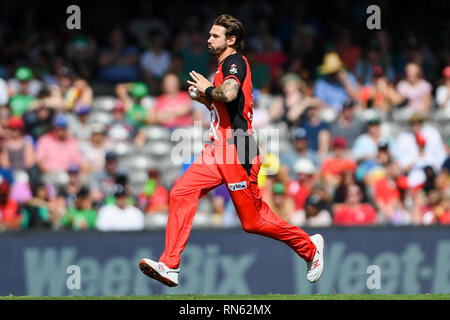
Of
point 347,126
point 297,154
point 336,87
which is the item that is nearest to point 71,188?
point 297,154

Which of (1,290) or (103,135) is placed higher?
(103,135)

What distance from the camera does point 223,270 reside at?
11516 millimetres

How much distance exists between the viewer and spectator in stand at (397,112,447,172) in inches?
566

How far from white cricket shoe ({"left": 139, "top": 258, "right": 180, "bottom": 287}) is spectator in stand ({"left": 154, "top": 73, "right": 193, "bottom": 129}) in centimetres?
708

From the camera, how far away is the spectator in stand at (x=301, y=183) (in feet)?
42.9

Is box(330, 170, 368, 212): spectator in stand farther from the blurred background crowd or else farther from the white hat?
the white hat

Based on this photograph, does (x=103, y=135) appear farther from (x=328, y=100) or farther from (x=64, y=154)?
(x=328, y=100)

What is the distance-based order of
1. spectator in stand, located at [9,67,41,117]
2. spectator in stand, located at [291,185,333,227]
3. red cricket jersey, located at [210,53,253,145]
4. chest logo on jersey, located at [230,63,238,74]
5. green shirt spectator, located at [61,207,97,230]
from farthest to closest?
spectator in stand, located at [9,67,41,117], green shirt spectator, located at [61,207,97,230], spectator in stand, located at [291,185,333,227], red cricket jersey, located at [210,53,253,145], chest logo on jersey, located at [230,63,238,74]

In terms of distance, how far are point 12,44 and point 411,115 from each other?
6.75m

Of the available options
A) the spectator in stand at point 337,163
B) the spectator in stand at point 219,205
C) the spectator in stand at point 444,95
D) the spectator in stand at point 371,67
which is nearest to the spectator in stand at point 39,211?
the spectator in stand at point 219,205

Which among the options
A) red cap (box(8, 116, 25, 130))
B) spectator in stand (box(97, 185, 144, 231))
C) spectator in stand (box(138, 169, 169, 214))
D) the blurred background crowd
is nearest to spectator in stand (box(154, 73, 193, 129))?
the blurred background crowd

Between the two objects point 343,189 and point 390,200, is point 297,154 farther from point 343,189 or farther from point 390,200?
point 390,200

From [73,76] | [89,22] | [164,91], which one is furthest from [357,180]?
[89,22]

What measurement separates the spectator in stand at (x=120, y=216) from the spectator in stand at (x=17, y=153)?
2.01 m
